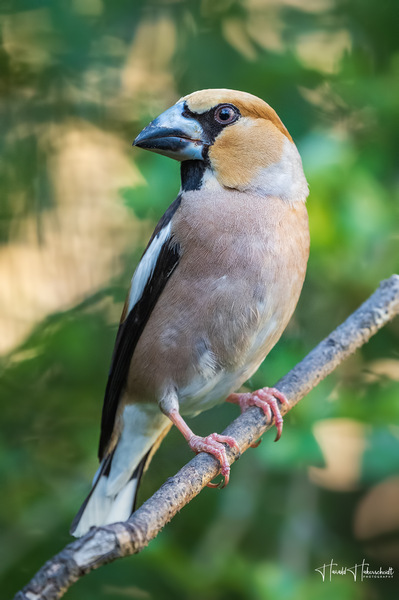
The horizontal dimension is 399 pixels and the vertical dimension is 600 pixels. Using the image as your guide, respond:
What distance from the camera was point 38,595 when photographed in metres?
1.23

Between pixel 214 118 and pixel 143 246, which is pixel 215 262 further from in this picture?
pixel 143 246

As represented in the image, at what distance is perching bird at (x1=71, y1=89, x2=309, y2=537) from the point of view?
2.25 meters

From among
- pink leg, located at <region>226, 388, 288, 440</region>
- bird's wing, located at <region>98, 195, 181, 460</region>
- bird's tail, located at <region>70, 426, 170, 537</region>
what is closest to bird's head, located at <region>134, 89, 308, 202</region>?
bird's wing, located at <region>98, 195, 181, 460</region>

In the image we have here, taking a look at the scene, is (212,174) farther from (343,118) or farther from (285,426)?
(343,118)

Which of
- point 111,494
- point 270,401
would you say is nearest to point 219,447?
point 270,401

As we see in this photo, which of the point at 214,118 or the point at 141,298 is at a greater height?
the point at 214,118

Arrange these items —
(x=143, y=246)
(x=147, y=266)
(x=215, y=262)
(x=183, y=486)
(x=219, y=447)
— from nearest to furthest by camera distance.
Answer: (x=183, y=486)
(x=219, y=447)
(x=215, y=262)
(x=147, y=266)
(x=143, y=246)

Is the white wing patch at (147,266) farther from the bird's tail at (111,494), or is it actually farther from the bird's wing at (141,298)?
the bird's tail at (111,494)

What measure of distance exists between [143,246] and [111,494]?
3.85ft

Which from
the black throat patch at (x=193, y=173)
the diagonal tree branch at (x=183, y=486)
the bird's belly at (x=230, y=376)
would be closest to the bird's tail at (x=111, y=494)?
the bird's belly at (x=230, y=376)

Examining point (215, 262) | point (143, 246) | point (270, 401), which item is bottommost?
point (270, 401)

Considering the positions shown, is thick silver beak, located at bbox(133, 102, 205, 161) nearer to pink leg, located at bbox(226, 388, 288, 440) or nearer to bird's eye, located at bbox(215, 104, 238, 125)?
bird's eye, located at bbox(215, 104, 238, 125)

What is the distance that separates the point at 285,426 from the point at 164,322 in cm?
79

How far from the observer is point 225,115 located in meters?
2.38
